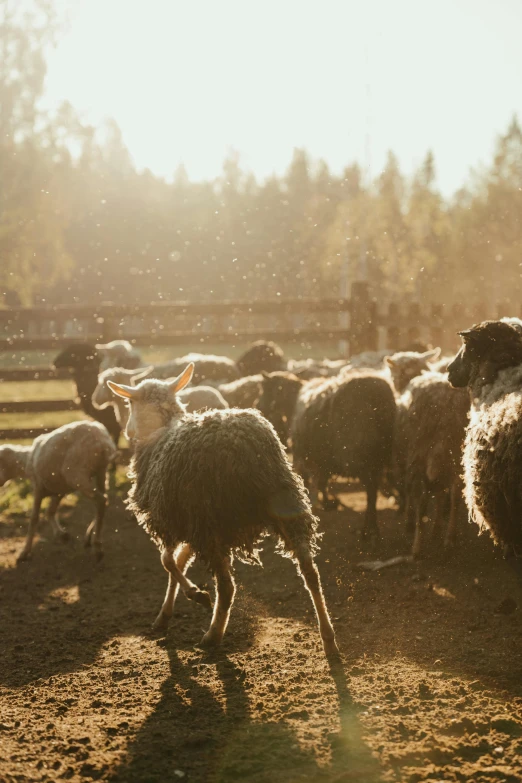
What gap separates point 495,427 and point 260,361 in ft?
25.6

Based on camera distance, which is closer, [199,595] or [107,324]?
[199,595]

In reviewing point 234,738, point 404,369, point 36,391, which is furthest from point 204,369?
point 36,391

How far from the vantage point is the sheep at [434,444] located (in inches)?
264

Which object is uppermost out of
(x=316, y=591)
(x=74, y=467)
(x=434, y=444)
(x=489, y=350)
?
(x=489, y=350)

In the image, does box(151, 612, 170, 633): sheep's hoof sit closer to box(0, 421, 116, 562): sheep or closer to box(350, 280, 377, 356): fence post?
box(0, 421, 116, 562): sheep

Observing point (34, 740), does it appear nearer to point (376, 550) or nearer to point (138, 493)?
point (138, 493)

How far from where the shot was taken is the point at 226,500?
4734mm

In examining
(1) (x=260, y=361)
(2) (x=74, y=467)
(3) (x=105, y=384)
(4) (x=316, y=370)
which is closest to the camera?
(2) (x=74, y=467)

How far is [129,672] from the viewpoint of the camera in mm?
4738

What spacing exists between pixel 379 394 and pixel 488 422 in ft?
8.69

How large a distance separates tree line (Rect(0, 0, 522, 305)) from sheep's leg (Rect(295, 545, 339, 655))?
26.9m

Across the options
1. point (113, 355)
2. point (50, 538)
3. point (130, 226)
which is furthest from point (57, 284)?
point (50, 538)

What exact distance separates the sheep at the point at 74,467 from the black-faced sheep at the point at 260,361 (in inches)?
179

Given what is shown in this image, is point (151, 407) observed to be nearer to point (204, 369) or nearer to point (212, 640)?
point (212, 640)
